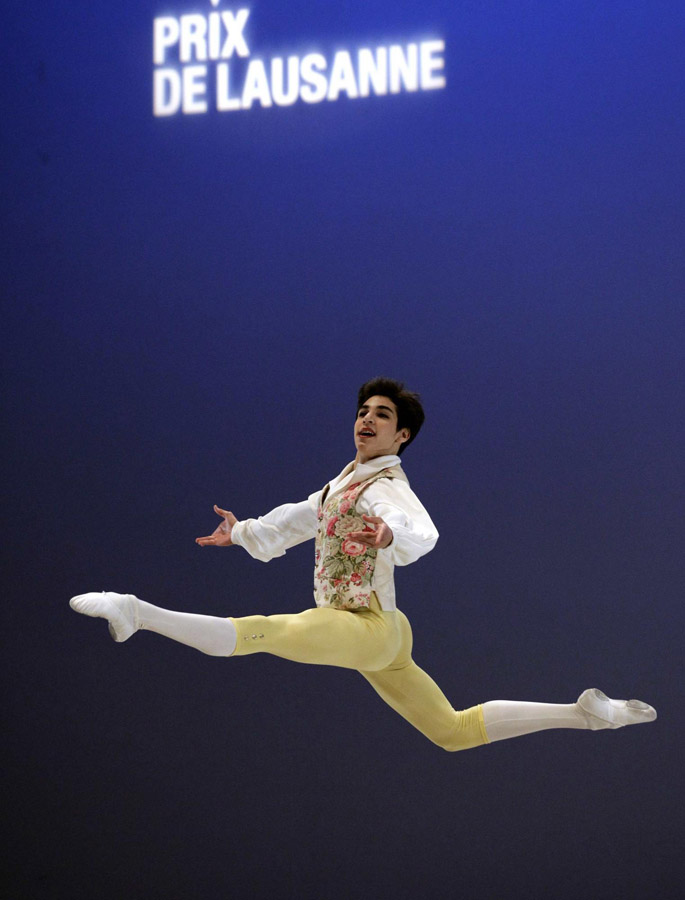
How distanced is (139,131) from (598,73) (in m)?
2.16

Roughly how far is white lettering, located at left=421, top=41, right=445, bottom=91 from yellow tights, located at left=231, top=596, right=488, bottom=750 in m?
2.68

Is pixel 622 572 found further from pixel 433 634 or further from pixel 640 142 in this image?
pixel 640 142

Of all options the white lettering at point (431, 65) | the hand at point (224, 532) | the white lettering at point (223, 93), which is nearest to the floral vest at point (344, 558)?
the hand at point (224, 532)

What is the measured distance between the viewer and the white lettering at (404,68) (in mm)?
5086

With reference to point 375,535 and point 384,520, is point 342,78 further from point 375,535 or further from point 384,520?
point 375,535

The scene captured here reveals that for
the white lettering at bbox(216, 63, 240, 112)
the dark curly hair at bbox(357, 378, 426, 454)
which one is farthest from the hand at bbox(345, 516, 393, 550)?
the white lettering at bbox(216, 63, 240, 112)

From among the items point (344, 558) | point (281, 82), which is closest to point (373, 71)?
point (281, 82)

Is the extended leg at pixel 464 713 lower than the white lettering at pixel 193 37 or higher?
lower

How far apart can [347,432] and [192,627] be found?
2161 millimetres

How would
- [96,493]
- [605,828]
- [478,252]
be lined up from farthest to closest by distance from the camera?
1. [96,493]
2. [478,252]
3. [605,828]

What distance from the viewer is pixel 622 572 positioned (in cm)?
474

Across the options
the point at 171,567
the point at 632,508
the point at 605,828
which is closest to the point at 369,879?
the point at 605,828

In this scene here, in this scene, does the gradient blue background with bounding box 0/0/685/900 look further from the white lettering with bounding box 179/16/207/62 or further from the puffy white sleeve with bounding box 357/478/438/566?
the puffy white sleeve with bounding box 357/478/438/566

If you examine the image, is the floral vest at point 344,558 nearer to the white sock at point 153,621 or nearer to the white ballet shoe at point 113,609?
the white sock at point 153,621
